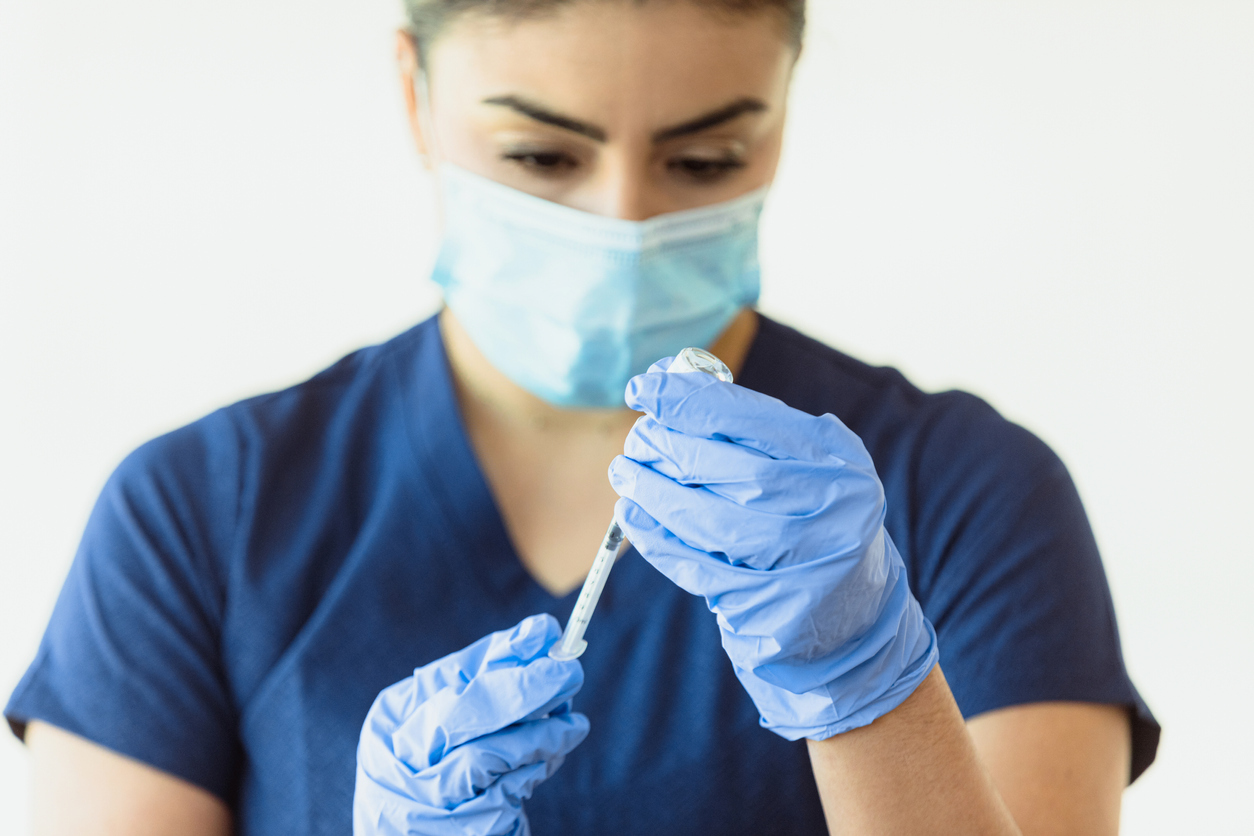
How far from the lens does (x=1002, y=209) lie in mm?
2145

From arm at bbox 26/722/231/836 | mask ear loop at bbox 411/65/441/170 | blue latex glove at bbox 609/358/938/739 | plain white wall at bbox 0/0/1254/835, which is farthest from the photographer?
plain white wall at bbox 0/0/1254/835

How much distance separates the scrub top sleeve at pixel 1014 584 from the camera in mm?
1017

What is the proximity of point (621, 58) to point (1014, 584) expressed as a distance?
2.04 feet

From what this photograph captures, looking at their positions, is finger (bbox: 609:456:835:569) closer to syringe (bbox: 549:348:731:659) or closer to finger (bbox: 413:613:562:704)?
syringe (bbox: 549:348:731:659)

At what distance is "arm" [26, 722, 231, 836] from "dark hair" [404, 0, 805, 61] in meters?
0.78

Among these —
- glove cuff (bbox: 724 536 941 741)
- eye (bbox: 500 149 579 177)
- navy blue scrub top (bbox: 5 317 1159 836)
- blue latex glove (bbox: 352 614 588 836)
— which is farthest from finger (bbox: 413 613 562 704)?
eye (bbox: 500 149 579 177)

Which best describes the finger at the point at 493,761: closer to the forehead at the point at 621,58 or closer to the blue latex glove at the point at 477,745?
the blue latex glove at the point at 477,745

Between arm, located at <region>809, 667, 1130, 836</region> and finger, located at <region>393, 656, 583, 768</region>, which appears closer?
arm, located at <region>809, 667, 1130, 836</region>

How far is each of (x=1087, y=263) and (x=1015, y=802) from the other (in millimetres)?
1477

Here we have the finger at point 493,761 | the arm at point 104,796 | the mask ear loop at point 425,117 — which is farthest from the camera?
the mask ear loop at point 425,117

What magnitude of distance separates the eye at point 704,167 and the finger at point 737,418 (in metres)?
0.34

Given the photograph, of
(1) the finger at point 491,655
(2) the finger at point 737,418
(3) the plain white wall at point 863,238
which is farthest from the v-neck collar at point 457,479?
(3) the plain white wall at point 863,238

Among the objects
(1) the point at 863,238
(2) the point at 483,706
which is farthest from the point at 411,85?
(1) the point at 863,238

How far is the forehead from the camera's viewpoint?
3.25 feet
